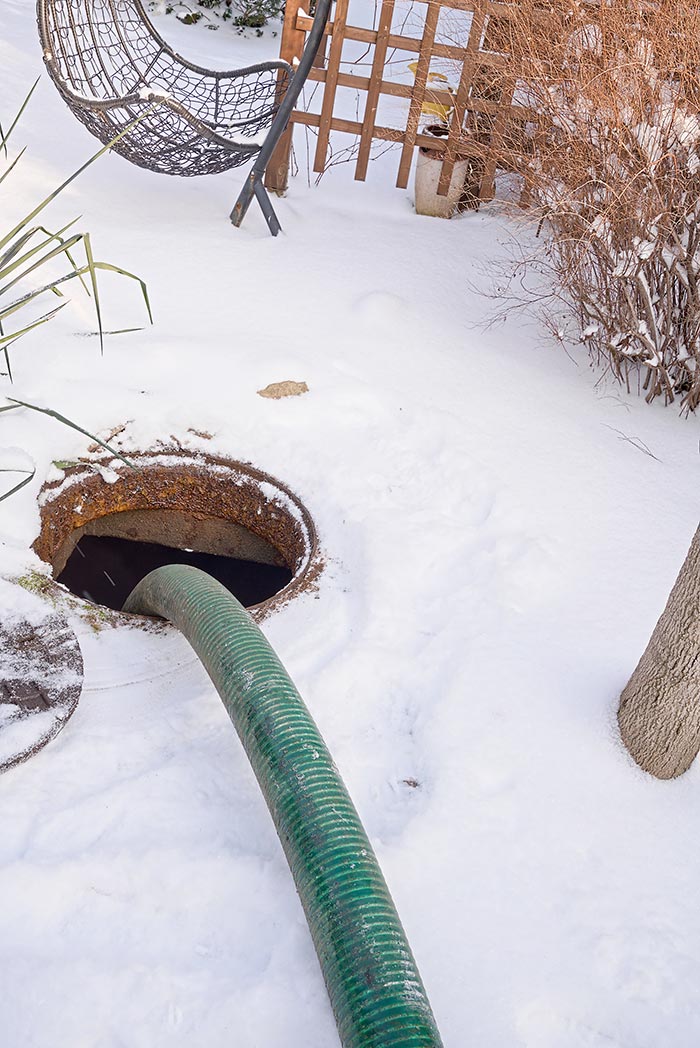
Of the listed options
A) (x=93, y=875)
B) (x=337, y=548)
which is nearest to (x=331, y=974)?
(x=93, y=875)

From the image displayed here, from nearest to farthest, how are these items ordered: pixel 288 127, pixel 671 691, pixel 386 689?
pixel 671 691 < pixel 386 689 < pixel 288 127

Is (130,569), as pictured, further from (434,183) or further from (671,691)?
(434,183)

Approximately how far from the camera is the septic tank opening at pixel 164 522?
7.95ft

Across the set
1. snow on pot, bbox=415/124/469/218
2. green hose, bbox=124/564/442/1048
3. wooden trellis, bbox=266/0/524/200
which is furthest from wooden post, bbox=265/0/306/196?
green hose, bbox=124/564/442/1048

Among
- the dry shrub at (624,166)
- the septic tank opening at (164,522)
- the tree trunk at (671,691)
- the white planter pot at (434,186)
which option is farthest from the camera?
the white planter pot at (434,186)

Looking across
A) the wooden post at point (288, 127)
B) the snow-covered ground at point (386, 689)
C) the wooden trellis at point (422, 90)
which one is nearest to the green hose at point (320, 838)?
the snow-covered ground at point (386, 689)

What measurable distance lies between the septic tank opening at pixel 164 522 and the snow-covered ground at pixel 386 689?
2.9 inches

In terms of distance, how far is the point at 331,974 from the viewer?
4.31 ft

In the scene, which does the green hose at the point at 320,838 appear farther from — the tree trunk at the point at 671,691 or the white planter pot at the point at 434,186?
the white planter pot at the point at 434,186

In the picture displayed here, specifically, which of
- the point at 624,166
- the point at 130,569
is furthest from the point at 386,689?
the point at 624,166

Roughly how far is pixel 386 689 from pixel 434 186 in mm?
2848

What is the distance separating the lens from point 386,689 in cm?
194

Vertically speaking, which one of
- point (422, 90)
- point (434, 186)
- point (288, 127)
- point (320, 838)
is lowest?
point (320, 838)

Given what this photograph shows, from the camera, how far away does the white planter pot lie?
13.2 ft
